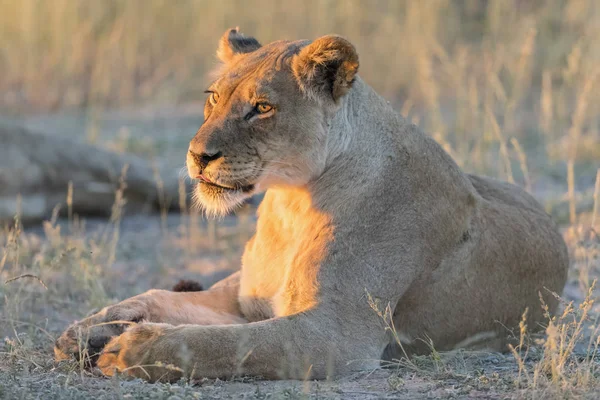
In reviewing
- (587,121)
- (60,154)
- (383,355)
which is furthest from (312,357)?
(587,121)

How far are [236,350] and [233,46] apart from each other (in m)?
1.64

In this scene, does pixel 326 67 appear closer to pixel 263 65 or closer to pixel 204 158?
pixel 263 65

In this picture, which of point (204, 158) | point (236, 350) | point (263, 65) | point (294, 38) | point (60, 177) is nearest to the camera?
point (236, 350)

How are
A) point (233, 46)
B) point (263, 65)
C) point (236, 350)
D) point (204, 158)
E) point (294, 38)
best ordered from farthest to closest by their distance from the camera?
point (294, 38) → point (233, 46) → point (263, 65) → point (204, 158) → point (236, 350)

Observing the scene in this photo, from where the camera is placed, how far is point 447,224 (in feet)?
14.1

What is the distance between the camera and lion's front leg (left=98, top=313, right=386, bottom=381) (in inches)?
Result: 142

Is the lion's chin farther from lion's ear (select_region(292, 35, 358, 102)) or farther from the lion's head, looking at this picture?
lion's ear (select_region(292, 35, 358, 102))

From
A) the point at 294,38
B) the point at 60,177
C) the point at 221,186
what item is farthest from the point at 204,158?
the point at 294,38

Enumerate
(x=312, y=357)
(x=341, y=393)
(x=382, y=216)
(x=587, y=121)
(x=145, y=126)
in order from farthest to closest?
1. (x=145, y=126)
2. (x=587, y=121)
3. (x=382, y=216)
4. (x=312, y=357)
5. (x=341, y=393)

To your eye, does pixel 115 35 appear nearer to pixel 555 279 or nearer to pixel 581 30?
pixel 581 30

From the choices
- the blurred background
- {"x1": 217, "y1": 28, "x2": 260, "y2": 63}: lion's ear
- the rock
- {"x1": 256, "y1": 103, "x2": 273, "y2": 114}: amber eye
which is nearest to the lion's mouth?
{"x1": 256, "y1": 103, "x2": 273, "y2": 114}: amber eye

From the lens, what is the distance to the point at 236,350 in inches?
143

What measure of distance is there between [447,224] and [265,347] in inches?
43.1

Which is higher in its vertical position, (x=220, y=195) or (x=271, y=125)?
(x=271, y=125)
